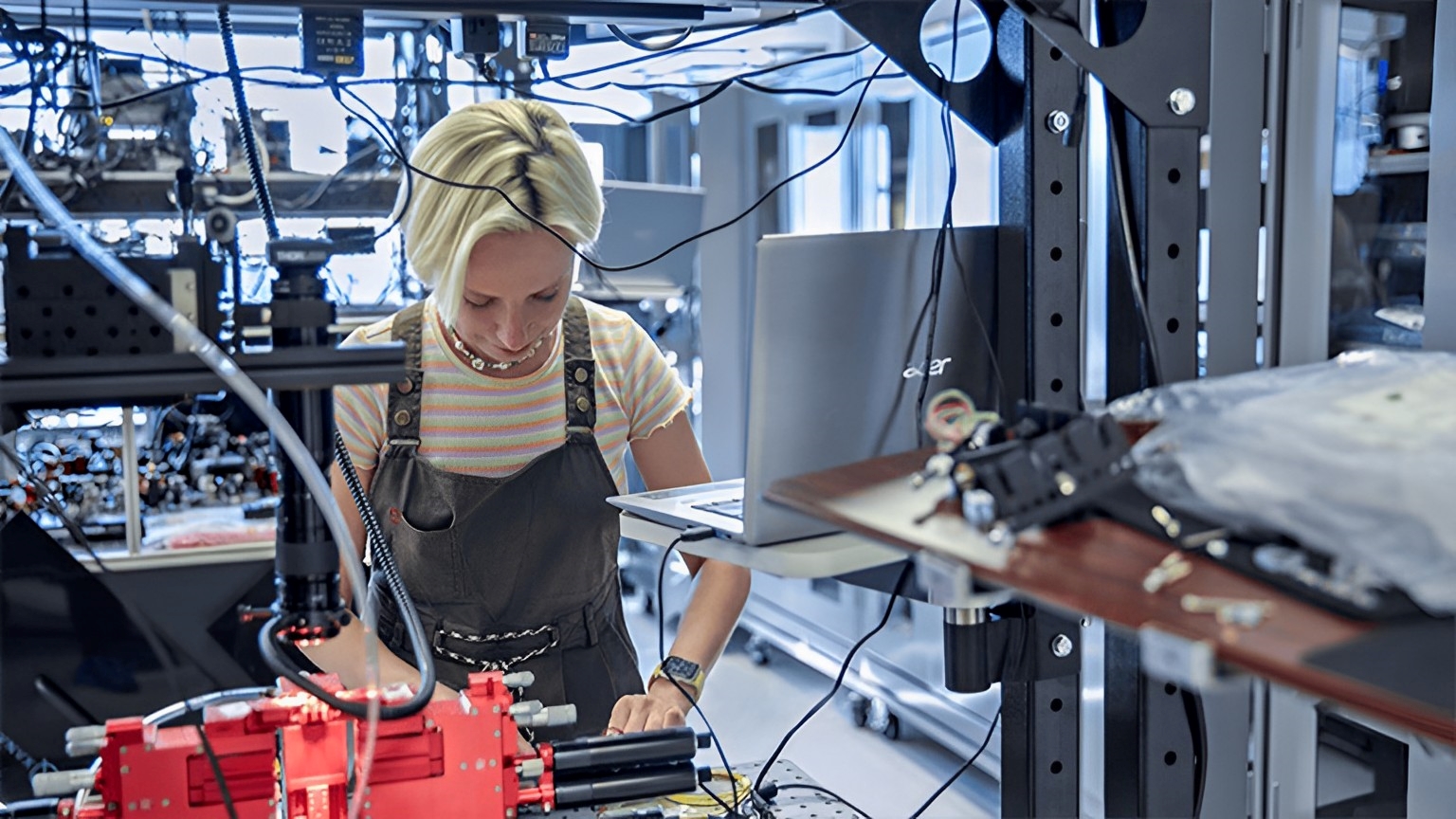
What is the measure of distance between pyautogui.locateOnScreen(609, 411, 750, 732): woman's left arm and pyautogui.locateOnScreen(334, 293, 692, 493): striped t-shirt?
3 cm

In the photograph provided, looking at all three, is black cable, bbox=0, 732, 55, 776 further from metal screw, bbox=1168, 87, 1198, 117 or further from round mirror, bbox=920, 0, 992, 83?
round mirror, bbox=920, 0, 992, 83

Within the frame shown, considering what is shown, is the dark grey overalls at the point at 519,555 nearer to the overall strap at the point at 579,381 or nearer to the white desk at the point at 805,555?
the overall strap at the point at 579,381

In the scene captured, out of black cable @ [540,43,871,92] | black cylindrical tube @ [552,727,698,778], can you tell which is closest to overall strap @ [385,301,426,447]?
black cable @ [540,43,871,92]

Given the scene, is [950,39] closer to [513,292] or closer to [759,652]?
[513,292]

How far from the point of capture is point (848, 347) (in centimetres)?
113

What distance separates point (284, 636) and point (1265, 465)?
609 millimetres

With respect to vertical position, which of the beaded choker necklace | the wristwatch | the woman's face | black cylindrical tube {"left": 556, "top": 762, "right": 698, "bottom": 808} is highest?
the woman's face

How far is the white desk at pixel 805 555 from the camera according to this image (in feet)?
3.41

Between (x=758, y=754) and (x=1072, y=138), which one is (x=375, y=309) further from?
(x=1072, y=138)

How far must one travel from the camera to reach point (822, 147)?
3.50 m

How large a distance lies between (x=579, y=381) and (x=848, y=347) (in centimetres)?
66

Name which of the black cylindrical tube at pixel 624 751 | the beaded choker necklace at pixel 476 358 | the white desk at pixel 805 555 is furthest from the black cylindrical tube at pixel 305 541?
the beaded choker necklace at pixel 476 358

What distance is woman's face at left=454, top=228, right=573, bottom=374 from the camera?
1.49 metres

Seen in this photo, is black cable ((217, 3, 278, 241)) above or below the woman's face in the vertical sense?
above
